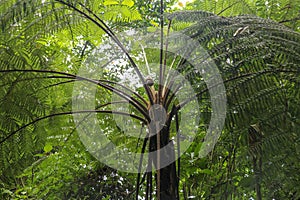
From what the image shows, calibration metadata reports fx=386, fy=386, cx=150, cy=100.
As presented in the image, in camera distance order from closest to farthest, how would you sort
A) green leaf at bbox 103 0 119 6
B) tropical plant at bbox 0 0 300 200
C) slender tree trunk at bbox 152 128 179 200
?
tropical plant at bbox 0 0 300 200 → slender tree trunk at bbox 152 128 179 200 → green leaf at bbox 103 0 119 6

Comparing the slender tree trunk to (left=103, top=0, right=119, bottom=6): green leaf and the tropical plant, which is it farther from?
(left=103, top=0, right=119, bottom=6): green leaf

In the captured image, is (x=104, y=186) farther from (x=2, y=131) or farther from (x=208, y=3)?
(x=208, y=3)

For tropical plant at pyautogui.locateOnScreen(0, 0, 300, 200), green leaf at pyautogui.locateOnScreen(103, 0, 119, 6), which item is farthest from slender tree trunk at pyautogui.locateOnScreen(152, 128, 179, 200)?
green leaf at pyautogui.locateOnScreen(103, 0, 119, 6)

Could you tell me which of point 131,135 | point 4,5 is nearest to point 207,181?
point 131,135

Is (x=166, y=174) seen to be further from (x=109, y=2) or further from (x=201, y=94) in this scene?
(x=109, y=2)

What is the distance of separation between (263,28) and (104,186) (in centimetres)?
123

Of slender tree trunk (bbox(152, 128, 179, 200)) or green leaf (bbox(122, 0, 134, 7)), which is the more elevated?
green leaf (bbox(122, 0, 134, 7))

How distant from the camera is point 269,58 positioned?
110cm

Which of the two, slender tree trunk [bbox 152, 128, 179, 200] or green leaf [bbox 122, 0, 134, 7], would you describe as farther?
green leaf [bbox 122, 0, 134, 7]

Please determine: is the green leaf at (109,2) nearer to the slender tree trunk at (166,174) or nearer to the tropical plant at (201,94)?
the tropical plant at (201,94)

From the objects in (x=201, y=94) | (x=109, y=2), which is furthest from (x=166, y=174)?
(x=109, y=2)

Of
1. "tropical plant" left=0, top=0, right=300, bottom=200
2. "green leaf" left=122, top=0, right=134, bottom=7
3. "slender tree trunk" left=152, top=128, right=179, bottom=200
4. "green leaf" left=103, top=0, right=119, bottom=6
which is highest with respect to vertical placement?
"green leaf" left=122, top=0, right=134, bottom=7

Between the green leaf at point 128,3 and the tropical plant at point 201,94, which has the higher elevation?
the green leaf at point 128,3

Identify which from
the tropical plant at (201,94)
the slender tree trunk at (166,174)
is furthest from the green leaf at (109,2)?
the slender tree trunk at (166,174)
